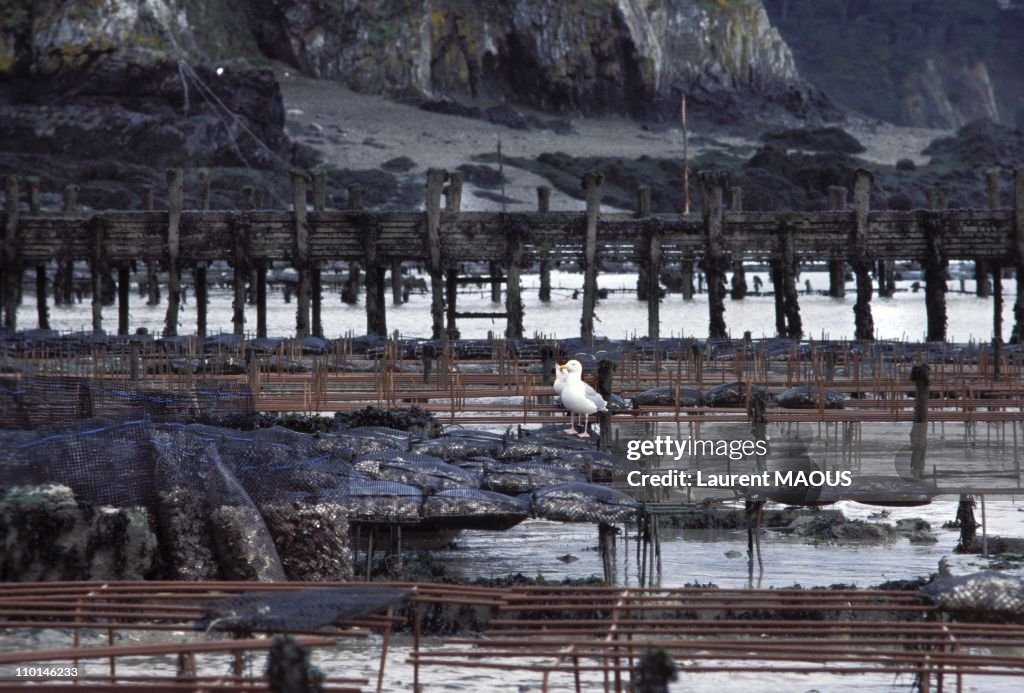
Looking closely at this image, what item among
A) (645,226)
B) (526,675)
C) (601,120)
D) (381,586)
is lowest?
(526,675)

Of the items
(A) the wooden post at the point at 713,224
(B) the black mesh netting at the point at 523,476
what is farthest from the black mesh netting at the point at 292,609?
(A) the wooden post at the point at 713,224

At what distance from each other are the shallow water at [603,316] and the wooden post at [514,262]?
1647cm

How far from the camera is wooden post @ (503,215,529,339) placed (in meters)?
40.6

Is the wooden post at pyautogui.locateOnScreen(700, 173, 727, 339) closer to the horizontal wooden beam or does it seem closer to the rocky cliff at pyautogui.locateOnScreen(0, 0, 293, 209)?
the horizontal wooden beam

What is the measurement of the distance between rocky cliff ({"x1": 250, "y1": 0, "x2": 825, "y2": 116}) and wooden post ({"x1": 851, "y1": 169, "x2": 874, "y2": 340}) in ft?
295

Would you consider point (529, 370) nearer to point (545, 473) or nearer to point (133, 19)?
point (545, 473)

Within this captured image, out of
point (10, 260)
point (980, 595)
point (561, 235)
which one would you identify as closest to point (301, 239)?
point (561, 235)

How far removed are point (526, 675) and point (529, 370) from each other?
57.3 ft

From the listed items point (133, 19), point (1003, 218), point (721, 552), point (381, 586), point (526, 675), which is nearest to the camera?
point (381, 586)

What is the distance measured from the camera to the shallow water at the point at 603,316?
2467 inches

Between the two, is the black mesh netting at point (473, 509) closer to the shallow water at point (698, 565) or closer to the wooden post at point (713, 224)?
the shallow water at point (698, 565)

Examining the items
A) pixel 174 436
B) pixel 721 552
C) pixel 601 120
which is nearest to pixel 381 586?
pixel 174 436

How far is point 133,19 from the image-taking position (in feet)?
339
